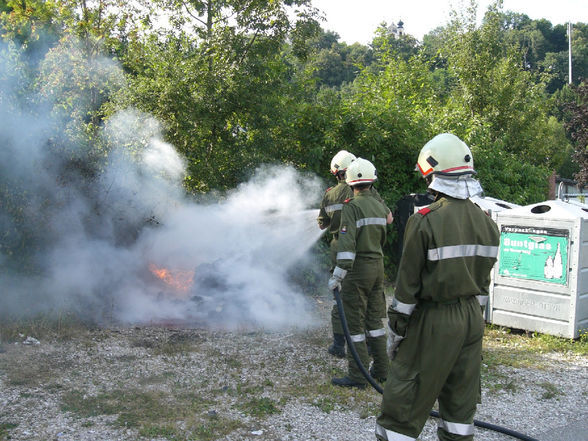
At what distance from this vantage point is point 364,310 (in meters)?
5.07

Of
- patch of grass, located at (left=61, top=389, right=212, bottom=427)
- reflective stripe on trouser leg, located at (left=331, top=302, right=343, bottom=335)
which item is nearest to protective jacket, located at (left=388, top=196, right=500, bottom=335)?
patch of grass, located at (left=61, top=389, right=212, bottom=427)

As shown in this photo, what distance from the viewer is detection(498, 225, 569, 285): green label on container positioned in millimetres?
6488

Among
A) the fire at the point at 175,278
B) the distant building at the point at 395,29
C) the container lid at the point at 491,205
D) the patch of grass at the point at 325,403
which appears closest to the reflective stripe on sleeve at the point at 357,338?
the patch of grass at the point at 325,403

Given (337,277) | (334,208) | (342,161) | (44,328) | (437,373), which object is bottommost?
(44,328)

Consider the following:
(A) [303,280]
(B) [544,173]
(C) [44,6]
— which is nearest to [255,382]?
(A) [303,280]

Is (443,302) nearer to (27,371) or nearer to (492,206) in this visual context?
(27,371)

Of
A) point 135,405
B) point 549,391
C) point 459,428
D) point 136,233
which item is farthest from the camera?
point 136,233

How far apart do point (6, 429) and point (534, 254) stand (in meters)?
6.16

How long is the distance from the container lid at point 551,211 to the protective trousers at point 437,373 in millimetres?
4102

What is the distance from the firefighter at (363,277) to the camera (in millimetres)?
4930

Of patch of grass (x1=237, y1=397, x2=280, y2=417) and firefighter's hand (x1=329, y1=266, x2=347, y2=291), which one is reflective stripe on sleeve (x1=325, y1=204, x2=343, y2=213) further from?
patch of grass (x1=237, y1=397, x2=280, y2=417)

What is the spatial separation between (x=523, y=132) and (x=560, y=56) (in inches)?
3028

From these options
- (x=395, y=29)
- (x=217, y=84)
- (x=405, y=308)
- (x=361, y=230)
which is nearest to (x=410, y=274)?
(x=405, y=308)

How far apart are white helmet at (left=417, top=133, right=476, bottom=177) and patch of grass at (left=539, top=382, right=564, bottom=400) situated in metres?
2.97
